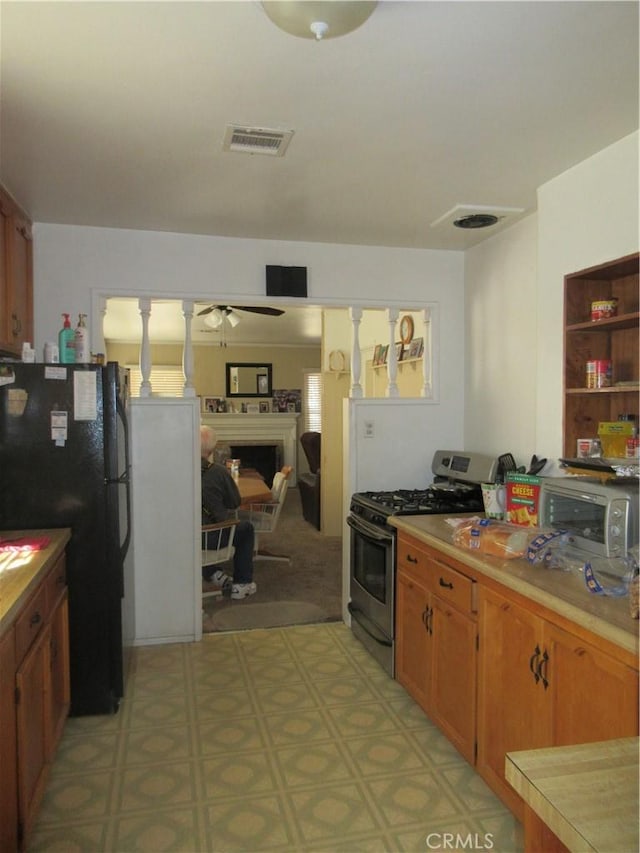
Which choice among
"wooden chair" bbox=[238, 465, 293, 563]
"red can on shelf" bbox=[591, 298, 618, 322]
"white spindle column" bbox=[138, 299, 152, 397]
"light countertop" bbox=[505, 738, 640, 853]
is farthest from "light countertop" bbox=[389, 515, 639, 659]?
"wooden chair" bbox=[238, 465, 293, 563]

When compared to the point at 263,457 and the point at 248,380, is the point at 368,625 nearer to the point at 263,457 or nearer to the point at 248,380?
the point at 263,457

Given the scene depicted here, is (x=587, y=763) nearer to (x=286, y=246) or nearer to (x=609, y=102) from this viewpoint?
(x=609, y=102)

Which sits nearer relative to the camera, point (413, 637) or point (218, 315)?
point (413, 637)

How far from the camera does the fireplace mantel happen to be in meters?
9.74

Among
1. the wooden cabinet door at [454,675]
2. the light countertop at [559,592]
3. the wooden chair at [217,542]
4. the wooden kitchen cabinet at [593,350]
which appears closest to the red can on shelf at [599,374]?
the wooden kitchen cabinet at [593,350]

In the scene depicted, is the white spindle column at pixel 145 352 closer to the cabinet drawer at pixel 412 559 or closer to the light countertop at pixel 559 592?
the cabinet drawer at pixel 412 559

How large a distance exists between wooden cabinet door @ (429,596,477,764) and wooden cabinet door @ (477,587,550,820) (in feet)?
0.21

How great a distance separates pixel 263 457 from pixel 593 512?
26.8 feet

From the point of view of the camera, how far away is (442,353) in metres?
3.93

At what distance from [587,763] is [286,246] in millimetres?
3206

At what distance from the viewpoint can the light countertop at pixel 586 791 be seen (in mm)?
848

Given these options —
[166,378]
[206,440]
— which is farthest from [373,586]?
[166,378]

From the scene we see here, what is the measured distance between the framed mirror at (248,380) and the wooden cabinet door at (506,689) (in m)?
8.08

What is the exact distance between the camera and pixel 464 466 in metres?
3.59
